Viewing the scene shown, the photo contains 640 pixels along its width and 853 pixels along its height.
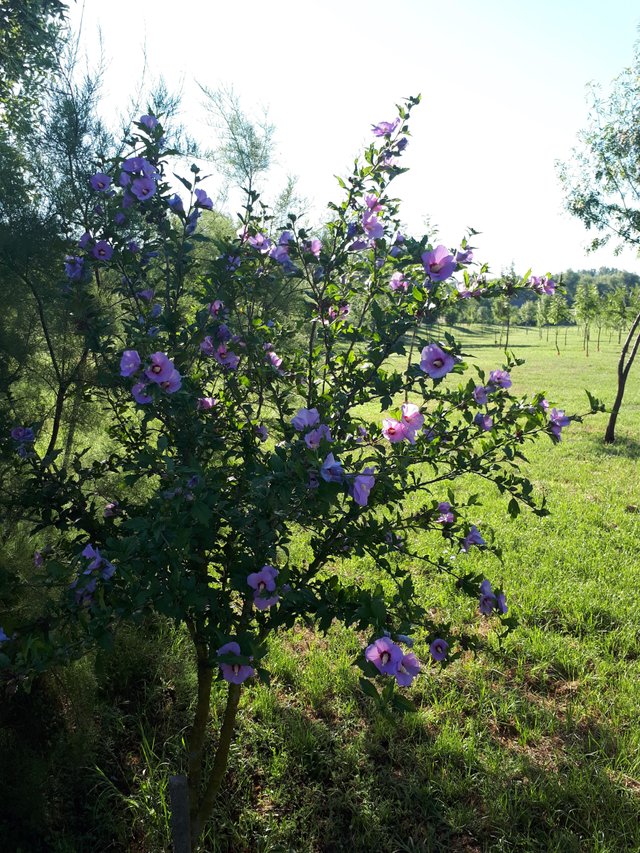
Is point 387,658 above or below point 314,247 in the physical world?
below

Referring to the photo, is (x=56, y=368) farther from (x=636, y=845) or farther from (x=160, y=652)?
(x=636, y=845)

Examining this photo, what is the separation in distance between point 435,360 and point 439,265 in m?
0.24

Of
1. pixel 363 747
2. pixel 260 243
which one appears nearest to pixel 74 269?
pixel 260 243

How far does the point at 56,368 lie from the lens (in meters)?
2.72

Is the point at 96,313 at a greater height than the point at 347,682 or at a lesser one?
greater

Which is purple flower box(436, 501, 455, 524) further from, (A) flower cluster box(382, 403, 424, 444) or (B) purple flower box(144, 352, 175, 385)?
(B) purple flower box(144, 352, 175, 385)

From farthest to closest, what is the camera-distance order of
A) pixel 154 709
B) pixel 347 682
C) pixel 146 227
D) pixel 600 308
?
pixel 600 308, pixel 347 682, pixel 154 709, pixel 146 227

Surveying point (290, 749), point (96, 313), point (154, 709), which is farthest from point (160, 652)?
point (96, 313)

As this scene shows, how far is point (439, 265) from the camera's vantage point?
4.99 feet

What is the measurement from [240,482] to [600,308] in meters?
29.3

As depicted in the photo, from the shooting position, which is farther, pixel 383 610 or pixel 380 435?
pixel 380 435

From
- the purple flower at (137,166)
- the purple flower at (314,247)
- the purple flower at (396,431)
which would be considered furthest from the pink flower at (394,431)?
the purple flower at (137,166)

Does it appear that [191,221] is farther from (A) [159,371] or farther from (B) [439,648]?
(B) [439,648]

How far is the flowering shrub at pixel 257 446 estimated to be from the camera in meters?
1.26
